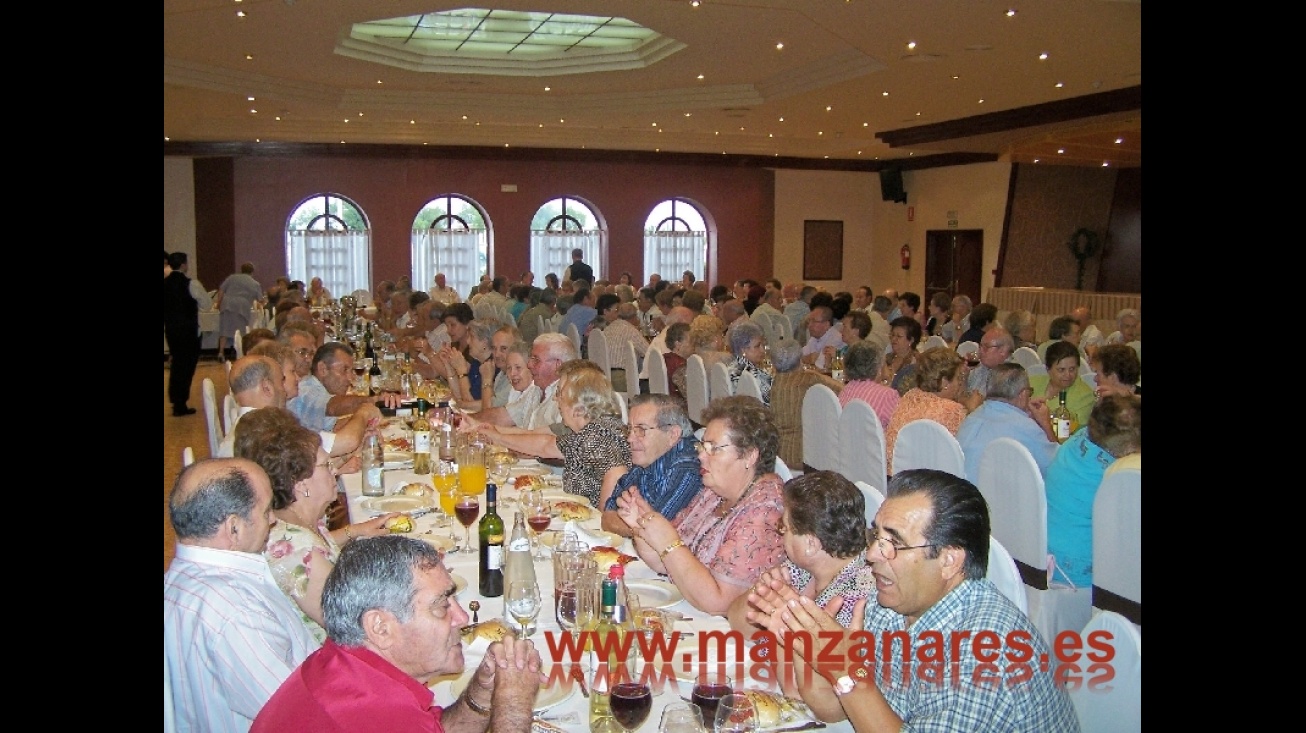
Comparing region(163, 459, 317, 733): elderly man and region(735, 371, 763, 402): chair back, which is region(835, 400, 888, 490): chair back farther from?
region(163, 459, 317, 733): elderly man

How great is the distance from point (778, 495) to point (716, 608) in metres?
0.41

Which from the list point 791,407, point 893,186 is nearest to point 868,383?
point 791,407

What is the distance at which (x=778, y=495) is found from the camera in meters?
3.06

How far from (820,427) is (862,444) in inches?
17.5

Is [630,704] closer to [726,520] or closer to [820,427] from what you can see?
[726,520]

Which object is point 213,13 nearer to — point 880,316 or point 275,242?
point 880,316

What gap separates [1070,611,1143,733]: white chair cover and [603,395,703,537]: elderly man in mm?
1582

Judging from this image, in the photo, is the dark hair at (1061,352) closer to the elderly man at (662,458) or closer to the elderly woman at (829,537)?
the elderly man at (662,458)

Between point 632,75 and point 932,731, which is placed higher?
point 632,75

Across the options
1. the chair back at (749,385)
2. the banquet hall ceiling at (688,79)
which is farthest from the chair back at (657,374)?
the banquet hall ceiling at (688,79)

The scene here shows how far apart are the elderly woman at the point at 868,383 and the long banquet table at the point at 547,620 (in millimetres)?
2199

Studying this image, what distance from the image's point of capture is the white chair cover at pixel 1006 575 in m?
2.71

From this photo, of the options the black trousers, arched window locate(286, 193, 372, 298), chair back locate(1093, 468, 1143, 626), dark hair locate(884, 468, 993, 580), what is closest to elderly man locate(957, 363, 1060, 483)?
chair back locate(1093, 468, 1143, 626)
